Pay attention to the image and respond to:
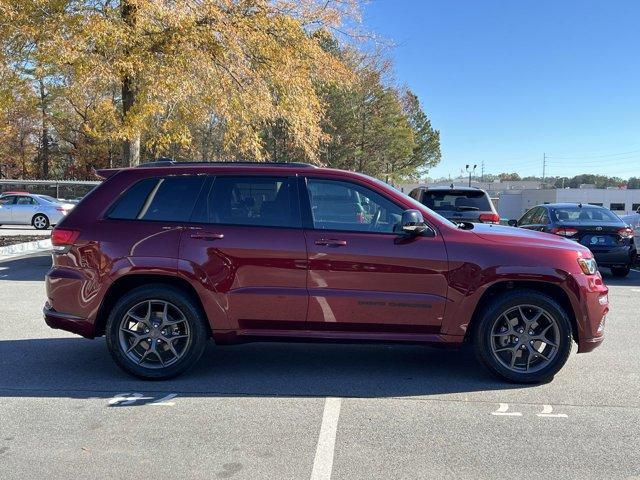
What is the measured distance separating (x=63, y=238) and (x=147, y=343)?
1194 millimetres

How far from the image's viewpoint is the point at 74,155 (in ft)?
168

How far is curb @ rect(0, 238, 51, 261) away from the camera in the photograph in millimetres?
14000

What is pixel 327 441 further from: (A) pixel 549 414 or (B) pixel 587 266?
(B) pixel 587 266

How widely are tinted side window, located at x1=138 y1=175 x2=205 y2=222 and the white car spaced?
19685mm

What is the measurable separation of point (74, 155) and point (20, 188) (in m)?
15.3

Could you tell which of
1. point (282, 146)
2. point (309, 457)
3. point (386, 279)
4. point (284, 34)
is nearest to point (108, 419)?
point (309, 457)

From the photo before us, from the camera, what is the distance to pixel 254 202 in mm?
5004

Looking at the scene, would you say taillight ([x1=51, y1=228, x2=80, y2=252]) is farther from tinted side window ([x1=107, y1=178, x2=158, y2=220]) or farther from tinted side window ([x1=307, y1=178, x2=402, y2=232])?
tinted side window ([x1=307, y1=178, x2=402, y2=232])

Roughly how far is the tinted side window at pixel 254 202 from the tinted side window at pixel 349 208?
0.61ft

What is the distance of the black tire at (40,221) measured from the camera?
22.6m

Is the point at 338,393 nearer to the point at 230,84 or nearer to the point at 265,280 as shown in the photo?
the point at 265,280

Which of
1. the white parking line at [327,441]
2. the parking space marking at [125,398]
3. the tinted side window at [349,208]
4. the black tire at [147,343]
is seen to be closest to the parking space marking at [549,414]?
the white parking line at [327,441]

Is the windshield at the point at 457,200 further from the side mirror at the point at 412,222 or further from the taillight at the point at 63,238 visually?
the taillight at the point at 63,238

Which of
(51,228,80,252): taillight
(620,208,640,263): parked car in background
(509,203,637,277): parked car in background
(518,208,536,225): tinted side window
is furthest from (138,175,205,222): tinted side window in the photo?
(620,208,640,263): parked car in background
